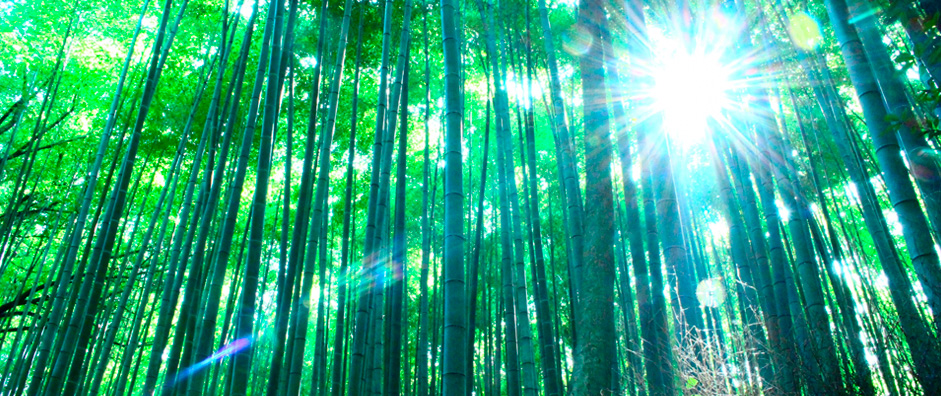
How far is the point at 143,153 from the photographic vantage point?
648 centimetres

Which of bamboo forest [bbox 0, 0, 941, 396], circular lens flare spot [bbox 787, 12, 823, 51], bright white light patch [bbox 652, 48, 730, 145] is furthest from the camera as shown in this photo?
circular lens flare spot [bbox 787, 12, 823, 51]

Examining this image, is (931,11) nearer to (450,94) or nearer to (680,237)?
(680,237)

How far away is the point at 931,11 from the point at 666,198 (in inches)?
54.0

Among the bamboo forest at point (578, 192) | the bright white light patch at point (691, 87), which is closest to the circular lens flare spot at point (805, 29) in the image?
the bamboo forest at point (578, 192)

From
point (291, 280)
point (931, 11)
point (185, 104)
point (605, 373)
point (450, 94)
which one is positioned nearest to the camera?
point (931, 11)

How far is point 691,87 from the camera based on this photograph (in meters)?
4.49

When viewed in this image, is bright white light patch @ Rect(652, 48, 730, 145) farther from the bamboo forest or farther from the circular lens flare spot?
the circular lens flare spot

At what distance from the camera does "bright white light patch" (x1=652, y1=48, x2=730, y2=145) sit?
13.5ft

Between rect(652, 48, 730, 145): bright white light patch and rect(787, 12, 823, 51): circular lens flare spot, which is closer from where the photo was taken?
rect(652, 48, 730, 145): bright white light patch

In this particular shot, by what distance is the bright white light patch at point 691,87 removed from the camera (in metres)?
4.12

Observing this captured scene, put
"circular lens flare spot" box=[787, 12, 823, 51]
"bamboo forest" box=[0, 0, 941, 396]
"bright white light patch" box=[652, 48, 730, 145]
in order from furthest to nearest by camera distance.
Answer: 1. "circular lens flare spot" box=[787, 12, 823, 51]
2. "bright white light patch" box=[652, 48, 730, 145]
3. "bamboo forest" box=[0, 0, 941, 396]

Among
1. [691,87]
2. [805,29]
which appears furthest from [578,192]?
[805,29]

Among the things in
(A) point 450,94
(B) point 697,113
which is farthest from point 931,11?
(B) point 697,113

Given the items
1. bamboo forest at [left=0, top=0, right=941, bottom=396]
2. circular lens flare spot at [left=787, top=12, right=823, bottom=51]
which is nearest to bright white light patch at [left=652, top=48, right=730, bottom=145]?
bamboo forest at [left=0, top=0, right=941, bottom=396]
